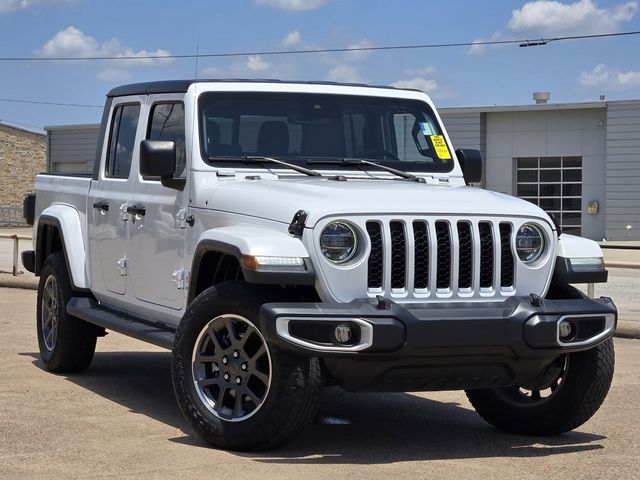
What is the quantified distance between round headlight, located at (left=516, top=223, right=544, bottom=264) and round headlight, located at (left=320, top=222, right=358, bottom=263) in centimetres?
96

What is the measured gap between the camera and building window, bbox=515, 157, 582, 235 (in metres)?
44.9

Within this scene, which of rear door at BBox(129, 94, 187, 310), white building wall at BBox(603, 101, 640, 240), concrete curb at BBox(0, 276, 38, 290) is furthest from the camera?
A: white building wall at BBox(603, 101, 640, 240)

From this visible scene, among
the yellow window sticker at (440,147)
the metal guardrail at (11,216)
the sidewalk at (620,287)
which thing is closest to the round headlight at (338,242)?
the yellow window sticker at (440,147)

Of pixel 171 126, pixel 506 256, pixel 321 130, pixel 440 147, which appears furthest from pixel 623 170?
pixel 506 256

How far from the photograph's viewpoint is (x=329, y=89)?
8453 mm

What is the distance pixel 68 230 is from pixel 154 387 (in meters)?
1.32

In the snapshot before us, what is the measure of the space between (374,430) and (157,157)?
2062 millimetres

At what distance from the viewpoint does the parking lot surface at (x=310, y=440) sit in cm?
633

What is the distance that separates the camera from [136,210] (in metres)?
8.33

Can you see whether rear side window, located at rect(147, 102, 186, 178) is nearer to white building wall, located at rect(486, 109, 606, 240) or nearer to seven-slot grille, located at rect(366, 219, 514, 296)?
seven-slot grille, located at rect(366, 219, 514, 296)

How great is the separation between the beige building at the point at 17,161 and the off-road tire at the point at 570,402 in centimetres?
5804

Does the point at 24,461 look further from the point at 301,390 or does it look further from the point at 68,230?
the point at 68,230

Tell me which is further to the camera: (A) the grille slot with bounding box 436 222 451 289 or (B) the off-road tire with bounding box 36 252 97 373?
(B) the off-road tire with bounding box 36 252 97 373

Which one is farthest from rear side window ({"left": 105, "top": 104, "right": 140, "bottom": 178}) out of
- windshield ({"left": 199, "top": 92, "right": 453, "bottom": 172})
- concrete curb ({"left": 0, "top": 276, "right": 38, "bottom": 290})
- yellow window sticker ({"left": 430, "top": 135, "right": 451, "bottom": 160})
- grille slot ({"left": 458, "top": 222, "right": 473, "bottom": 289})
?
concrete curb ({"left": 0, "top": 276, "right": 38, "bottom": 290})
